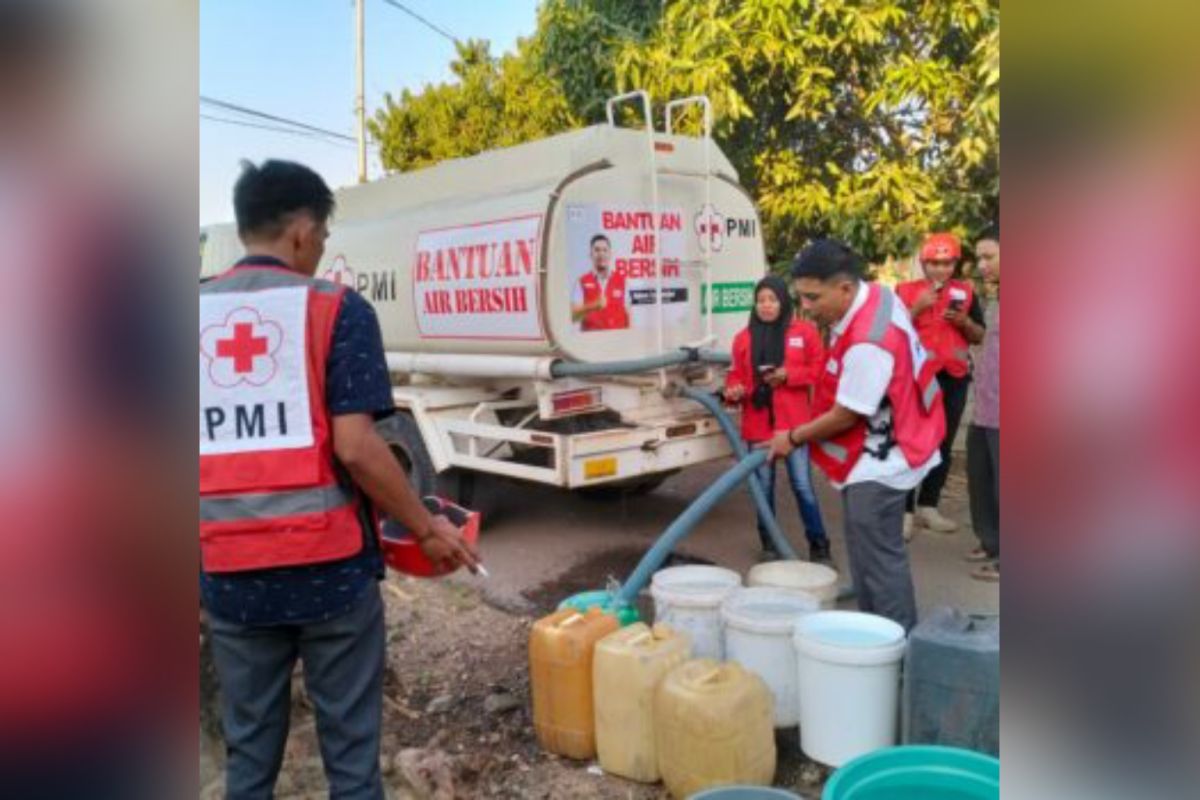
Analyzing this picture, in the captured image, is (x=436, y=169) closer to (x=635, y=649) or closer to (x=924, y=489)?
(x=924, y=489)

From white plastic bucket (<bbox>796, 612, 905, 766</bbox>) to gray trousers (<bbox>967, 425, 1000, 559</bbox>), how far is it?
2.24 meters

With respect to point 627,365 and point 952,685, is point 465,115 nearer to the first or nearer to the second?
point 627,365

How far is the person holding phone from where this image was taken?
17.2 feet

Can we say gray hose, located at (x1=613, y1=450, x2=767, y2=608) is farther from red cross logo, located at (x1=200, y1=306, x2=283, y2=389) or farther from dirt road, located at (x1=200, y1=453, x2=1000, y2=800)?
red cross logo, located at (x1=200, y1=306, x2=283, y2=389)

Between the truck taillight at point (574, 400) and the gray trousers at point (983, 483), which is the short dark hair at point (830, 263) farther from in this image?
the truck taillight at point (574, 400)

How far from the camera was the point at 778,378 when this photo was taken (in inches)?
203

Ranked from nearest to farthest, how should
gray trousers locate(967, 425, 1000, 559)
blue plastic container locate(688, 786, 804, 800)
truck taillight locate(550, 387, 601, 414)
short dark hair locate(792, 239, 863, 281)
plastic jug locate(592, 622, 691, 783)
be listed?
blue plastic container locate(688, 786, 804, 800) → plastic jug locate(592, 622, 691, 783) → short dark hair locate(792, 239, 863, 281) → gray trousers locate(967, 425, 1000, 559) → truck taillight locate(550, 387, 601, 414)

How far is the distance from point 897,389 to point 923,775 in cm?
137

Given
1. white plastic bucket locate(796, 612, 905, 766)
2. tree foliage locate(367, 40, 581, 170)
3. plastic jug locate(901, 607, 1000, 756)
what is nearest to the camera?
plastic jug locate(901, 607, 1000, 756)

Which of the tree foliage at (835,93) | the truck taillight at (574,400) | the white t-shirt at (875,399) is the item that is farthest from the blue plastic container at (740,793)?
the tree foliage at (835,93)

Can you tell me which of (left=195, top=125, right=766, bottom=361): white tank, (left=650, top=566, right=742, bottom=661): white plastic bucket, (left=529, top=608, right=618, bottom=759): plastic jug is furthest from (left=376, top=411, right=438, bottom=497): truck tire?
(left=529, top=608, right=618, bottom=759): plastic jug

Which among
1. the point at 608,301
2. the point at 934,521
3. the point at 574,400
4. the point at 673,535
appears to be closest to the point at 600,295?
the point at 608,301

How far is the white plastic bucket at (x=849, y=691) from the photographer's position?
2953 mm
